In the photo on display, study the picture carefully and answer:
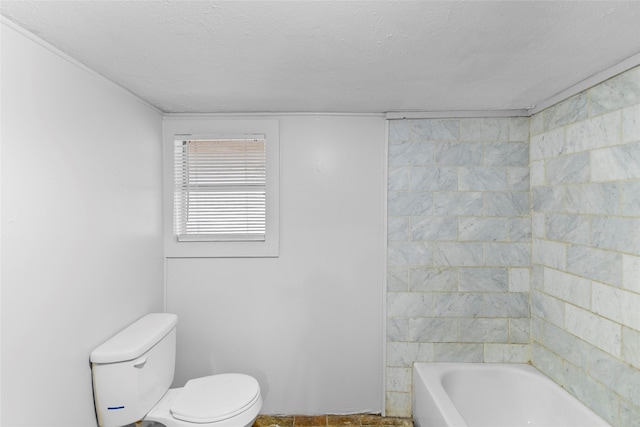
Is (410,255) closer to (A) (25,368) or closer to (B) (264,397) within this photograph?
(B) (264,397)

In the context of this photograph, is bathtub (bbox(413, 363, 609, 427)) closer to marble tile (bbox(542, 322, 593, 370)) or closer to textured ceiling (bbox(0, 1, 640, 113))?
marble tile (bbox(542, 322, 593, 370))

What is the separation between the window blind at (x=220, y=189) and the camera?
238 centimetres

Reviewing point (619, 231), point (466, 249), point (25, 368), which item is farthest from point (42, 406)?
point (619, 231)

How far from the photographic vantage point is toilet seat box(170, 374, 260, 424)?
1.72 metres

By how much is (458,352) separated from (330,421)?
0.96 meters

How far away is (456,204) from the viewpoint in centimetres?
231

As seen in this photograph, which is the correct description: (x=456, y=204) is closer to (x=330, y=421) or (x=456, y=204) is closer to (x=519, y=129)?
(x=519, y=129)

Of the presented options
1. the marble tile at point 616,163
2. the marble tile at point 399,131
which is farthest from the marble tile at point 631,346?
the marble tile at point 399,131

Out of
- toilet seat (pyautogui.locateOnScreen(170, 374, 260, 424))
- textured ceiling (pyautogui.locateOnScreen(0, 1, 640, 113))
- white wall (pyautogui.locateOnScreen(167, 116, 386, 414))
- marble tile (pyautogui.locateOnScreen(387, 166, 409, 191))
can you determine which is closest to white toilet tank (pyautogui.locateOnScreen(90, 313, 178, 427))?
toilet seat (pyautogui.locateOnScreen(170, 374, 260, 424))

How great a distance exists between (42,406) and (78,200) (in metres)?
0.81

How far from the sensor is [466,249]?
7.59 feet

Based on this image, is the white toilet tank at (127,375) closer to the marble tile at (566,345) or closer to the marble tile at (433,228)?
the marble tile at (433,228)

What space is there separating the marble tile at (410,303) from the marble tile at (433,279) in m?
0.05

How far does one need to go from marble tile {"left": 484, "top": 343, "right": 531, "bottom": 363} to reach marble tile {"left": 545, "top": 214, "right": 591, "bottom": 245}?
0.77 m
